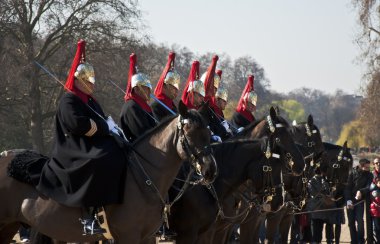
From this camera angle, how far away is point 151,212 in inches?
379

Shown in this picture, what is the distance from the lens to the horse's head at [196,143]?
364 inches

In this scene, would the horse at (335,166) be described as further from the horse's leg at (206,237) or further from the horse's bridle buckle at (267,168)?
the horse's leg at (206,237)

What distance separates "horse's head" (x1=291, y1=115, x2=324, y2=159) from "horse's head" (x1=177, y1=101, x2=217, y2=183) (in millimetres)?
6484

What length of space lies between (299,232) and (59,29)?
18264mm

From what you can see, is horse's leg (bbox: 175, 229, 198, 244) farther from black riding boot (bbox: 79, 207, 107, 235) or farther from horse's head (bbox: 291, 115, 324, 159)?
horse's head (bbox: 291, 115, 324, 159)

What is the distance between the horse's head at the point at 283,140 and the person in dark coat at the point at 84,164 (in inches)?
110

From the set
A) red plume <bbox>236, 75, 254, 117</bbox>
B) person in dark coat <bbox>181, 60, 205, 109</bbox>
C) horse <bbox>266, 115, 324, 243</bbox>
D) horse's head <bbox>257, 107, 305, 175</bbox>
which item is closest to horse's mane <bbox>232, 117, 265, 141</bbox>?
horse's head <bbox>257, 107, 305, 175</bbox>

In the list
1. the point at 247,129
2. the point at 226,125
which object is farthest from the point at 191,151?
the point at 226,125

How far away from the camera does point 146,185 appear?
31.8 ft

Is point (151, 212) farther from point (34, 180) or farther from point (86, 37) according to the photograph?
point (86, 37)

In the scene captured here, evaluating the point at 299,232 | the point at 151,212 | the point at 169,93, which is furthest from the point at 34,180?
the point at 299,232

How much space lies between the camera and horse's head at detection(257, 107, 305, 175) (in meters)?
12.0

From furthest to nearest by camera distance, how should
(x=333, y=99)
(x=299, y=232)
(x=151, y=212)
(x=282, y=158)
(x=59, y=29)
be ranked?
(x=333, y=99)
(x=59, y=29)
(x=299, y=232)
(x=282, y=158)
(x=151, y=212)

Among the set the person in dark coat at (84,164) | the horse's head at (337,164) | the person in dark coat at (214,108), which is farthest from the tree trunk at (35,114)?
the person in dark coat at (84,164)
